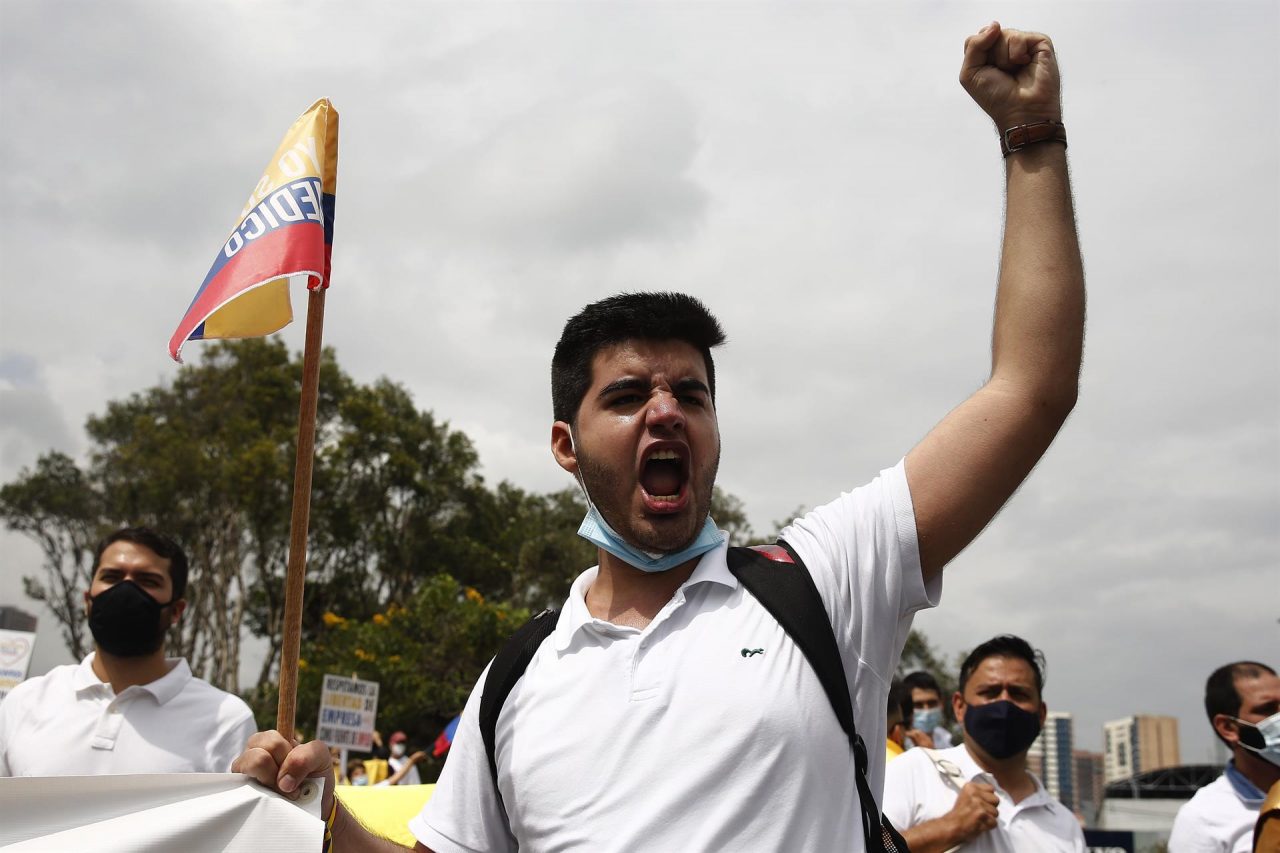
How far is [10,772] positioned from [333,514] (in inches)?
932

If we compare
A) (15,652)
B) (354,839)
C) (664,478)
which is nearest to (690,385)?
(664,478)

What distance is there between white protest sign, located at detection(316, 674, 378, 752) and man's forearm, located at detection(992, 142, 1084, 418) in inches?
503

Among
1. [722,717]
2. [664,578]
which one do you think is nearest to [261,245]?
[664,578]

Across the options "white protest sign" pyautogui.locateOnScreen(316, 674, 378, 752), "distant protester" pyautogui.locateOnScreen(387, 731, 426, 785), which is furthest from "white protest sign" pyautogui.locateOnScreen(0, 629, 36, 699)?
"distant protester" pyautogui.locateOnScreen(387, 731, 426, 785)

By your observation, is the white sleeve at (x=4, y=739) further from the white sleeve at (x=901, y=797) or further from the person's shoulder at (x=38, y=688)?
the white sleeve at (x=901, y=797)

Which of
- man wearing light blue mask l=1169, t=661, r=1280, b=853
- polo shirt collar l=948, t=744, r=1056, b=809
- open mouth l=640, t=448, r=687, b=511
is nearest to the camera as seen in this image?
open mouth l=640, t=448, r=687, b=511

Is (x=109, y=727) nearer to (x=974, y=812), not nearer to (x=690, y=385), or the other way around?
(x=690, y=385)

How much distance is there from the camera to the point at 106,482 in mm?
26500

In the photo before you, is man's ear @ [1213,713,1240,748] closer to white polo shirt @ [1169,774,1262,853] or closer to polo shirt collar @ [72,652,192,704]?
white polo shirt @ [1169,774,1262,853]

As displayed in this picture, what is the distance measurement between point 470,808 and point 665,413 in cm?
99

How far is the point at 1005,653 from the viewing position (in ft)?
15.4

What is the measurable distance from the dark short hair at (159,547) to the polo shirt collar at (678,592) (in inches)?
105

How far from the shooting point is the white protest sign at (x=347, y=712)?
44.8ft

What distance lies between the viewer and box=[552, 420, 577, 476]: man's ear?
2.81 m
